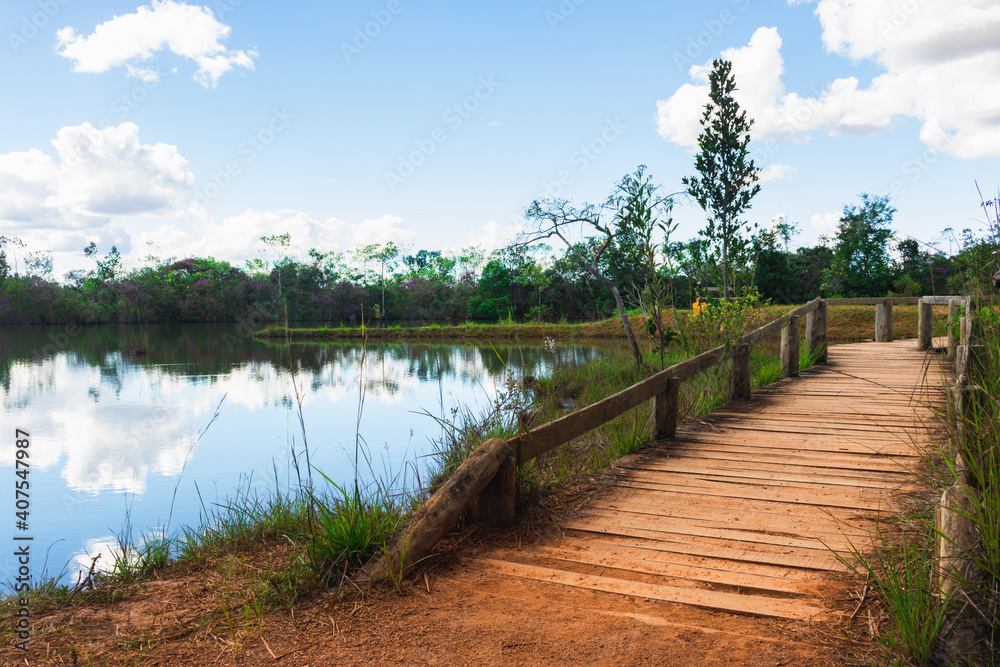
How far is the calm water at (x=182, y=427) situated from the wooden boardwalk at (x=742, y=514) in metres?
1.30

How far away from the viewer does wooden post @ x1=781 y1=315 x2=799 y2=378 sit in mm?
8359

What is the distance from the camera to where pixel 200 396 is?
14406mm

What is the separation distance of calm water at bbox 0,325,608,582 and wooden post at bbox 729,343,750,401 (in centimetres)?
241

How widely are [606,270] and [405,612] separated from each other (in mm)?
31740

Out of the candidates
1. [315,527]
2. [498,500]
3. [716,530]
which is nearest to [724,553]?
[716,530]

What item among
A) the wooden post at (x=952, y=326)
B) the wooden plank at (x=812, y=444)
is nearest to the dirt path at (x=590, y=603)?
the wooden plank at (x=812, y=444)

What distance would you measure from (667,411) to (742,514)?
1862 mm

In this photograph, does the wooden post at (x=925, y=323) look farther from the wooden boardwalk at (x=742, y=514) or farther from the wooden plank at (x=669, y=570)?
the wooden plank at (x=669, y=570)

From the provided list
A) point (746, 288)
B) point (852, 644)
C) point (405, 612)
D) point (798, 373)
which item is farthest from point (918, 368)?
point (405, 612)

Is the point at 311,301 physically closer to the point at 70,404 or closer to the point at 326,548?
the point at 70,404

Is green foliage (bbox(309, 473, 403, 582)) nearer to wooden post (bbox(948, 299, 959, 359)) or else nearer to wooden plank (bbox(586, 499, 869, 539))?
wooden plank (bbox(586, 499, 869, 539))

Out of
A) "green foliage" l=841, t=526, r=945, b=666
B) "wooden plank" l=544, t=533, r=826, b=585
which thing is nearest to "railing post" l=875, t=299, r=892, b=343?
"wooden plank" l=544, t=533, r=826, b=585

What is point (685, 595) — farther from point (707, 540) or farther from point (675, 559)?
point (707, 540)

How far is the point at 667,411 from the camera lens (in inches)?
219
